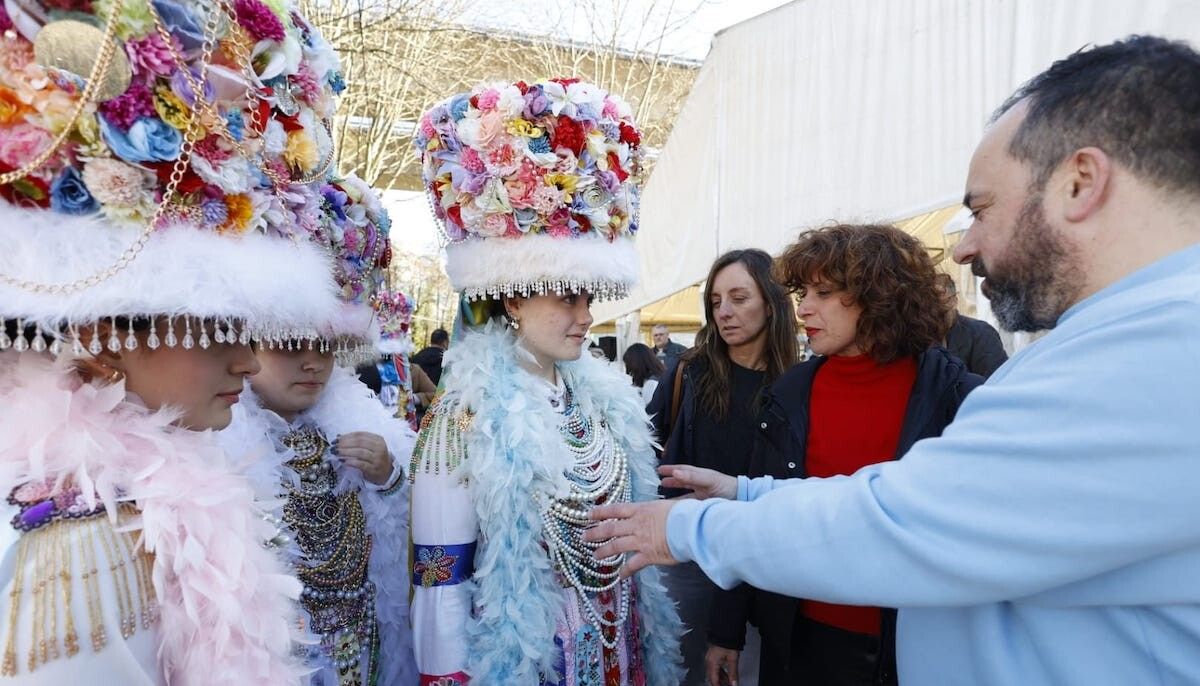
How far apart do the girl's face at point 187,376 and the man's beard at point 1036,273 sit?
1539 mm

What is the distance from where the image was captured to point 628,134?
242 cm

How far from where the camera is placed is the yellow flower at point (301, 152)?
143cm

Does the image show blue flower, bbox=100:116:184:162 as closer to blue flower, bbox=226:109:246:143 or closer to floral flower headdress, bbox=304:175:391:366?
blue flower, bbox=226:109:246:143

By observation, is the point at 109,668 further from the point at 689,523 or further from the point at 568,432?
the point at 568,432

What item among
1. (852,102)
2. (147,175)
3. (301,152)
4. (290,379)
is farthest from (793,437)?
(852,102)

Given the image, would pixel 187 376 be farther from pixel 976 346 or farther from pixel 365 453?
pixel 976 346

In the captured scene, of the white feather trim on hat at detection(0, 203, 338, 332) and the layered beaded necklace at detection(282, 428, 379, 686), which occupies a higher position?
the white feather trim on hat at detection(0, 203, 338, 332)

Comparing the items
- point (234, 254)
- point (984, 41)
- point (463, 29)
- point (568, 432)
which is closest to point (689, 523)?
point (568, 432)

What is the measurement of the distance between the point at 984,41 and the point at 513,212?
3.35 metres

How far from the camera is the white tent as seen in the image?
3.77 meters

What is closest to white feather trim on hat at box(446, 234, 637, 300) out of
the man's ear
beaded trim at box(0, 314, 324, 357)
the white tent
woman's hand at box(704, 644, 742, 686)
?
beaded trim at box(0, 314, 324, 357)

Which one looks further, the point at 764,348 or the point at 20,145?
the point at 764,348

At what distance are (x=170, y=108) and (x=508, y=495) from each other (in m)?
1.28

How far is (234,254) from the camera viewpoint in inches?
47.3
